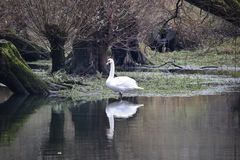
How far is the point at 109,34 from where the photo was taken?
2838 cm

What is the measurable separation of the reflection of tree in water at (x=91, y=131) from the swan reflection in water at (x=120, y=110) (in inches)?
4.9

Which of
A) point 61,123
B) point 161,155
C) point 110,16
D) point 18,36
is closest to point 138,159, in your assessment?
point 161,155

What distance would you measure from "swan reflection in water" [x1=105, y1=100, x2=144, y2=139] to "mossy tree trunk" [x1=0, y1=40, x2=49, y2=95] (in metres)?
3.33

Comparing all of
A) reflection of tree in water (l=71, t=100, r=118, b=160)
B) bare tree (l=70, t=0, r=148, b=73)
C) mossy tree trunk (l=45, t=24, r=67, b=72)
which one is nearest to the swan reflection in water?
reflection of tree in water (l=71, t=100, r=118, b=160)

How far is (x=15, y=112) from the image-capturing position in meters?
17.7

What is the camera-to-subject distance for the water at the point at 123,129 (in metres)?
11.8

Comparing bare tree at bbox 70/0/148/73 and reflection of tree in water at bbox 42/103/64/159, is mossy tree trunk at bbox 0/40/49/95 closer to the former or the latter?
reflection of tree in water at bbox 42/103/64/159

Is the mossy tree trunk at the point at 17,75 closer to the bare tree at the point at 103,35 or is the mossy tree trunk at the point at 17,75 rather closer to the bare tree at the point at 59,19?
the bare tree at the point at 59,19

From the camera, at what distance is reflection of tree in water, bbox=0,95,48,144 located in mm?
14263

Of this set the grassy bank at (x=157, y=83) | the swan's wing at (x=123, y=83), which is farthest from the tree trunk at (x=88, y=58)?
the swan's wing at (x=123, y=83)

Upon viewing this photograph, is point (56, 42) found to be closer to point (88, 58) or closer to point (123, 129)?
point (88, 58)

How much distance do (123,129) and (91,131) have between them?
0.65 metres

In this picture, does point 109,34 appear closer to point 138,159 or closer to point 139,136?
point 139,136

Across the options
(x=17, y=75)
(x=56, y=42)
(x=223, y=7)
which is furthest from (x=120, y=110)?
(x=56, y=42)
